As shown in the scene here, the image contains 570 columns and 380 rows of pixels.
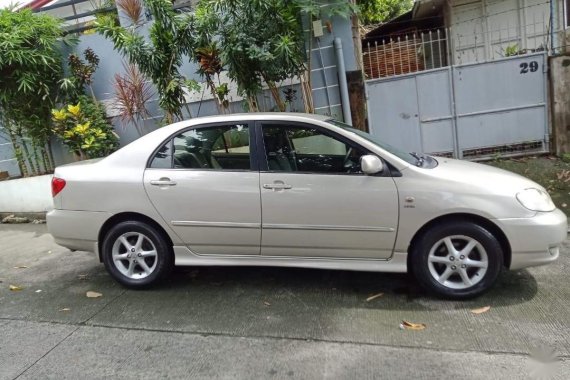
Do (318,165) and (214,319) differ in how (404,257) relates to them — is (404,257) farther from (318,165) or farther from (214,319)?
(214,319)

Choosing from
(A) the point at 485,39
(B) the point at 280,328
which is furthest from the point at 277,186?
(A) the point at 485,39

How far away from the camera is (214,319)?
3.91m

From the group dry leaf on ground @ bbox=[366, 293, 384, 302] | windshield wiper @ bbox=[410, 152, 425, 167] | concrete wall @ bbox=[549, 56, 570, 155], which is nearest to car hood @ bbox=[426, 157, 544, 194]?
windshield wiper @ bbox=[410, 152, 425, 167]

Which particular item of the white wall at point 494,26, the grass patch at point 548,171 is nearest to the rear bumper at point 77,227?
the grass patch at point 548,171

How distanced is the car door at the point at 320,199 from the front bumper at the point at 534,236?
2.89 feet

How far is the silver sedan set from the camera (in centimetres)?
388

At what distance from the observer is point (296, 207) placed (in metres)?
4.09

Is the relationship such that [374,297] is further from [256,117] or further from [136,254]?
[136,254]

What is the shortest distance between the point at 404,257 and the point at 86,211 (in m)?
2.83

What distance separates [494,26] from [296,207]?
30.3ft

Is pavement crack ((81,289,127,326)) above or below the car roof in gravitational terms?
below

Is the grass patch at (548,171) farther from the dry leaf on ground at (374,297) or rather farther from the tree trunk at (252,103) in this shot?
the tree trunk at (252,103)

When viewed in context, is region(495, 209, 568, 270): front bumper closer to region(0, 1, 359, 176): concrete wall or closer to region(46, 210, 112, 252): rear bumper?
region(46, 210, 112, 252): rear bumper

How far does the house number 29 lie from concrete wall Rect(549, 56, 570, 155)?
0.69 feet
